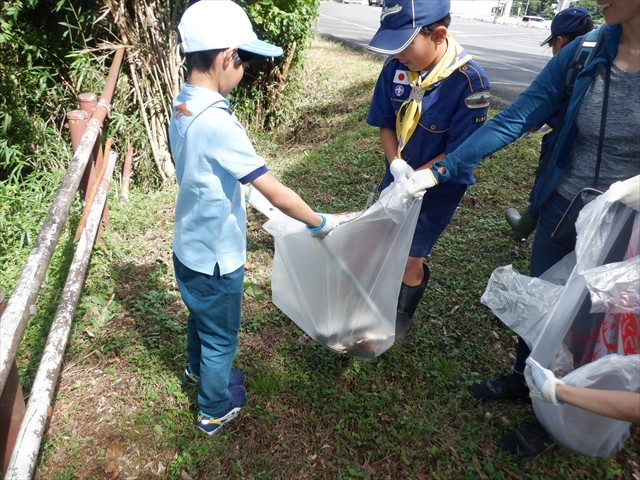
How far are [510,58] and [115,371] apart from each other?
11521mm

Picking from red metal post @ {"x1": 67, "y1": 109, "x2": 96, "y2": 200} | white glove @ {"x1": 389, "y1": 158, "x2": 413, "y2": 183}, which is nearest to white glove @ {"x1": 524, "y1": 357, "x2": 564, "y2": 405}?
white glove @ {"x1": 389, "y1": 158, "x2": 413, "y2": 183}

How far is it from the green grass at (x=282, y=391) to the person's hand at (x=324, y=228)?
2.89 ft

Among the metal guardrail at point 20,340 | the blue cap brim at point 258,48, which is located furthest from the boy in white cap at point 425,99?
the metal guardrail at point 20,340

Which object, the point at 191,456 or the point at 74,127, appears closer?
the point at 191,456

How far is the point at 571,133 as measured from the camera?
1.67 metres

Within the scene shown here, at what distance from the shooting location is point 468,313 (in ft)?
9.53

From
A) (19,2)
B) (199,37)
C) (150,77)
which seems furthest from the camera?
(150,77)

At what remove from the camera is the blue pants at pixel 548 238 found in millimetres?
1810

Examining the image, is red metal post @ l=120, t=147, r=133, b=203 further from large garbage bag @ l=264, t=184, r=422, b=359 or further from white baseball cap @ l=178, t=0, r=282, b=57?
white baseball cap @ l=178, t=0, r=282, b=57

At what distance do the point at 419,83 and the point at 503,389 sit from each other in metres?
1.50

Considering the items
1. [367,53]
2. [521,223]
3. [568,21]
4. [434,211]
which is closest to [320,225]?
[434,211]

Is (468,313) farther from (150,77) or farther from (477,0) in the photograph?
(477,0)

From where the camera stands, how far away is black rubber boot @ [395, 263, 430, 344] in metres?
2.45

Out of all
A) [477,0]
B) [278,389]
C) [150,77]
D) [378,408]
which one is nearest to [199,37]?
→ [278,389]
